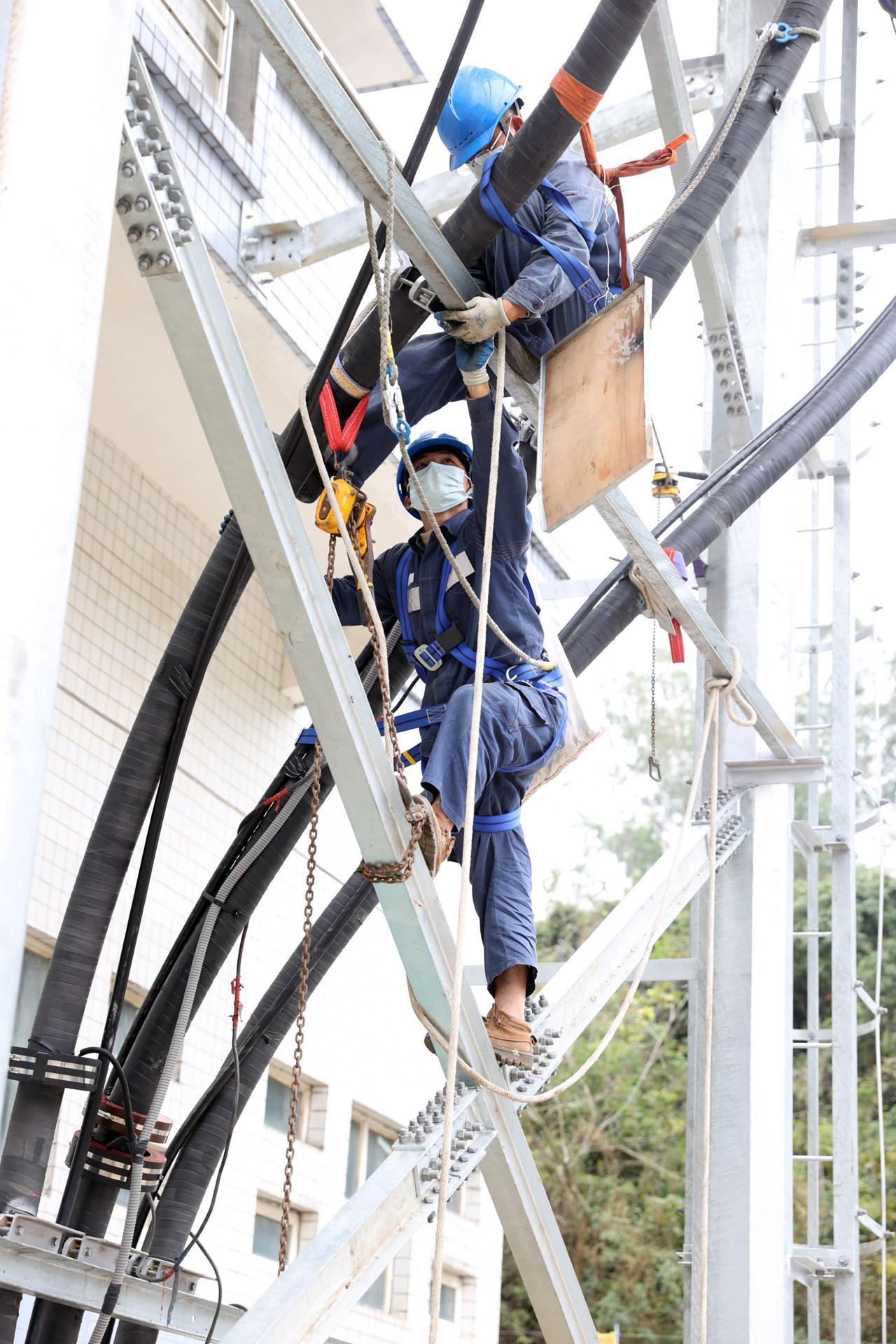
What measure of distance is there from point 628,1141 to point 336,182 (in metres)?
23.2

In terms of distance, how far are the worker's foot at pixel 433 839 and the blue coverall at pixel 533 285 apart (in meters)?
1.16

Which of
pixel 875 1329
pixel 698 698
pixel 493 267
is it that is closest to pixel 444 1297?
pixel 698 698

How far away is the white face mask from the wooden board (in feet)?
2.07

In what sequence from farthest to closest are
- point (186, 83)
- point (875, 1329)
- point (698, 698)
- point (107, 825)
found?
point (875, 1329), point (698, 698), point (186, 83), point (107, 825)

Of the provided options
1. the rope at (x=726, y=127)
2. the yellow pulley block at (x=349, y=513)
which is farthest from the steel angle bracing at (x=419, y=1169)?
the rope at (x=726, y=127)

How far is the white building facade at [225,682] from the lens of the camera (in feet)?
24.2

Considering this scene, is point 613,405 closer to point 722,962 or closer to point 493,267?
point 493,267

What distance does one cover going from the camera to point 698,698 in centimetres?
794

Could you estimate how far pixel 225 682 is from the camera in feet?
31.4

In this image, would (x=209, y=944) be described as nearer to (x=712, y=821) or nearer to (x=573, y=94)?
(x=712, y=821)

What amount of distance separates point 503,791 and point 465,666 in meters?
0.40

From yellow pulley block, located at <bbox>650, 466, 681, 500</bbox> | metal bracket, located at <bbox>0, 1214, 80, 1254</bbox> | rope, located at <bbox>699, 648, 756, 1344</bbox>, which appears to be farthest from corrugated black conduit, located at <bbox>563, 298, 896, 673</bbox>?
metal bracket, located at <bbox>0, 1214, 80, 1254</bbox>

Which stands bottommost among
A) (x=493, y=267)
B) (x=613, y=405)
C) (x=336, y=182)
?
(x=613, y=405)

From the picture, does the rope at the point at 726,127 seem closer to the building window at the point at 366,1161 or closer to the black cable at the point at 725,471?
the black cable at the point at 725,471
